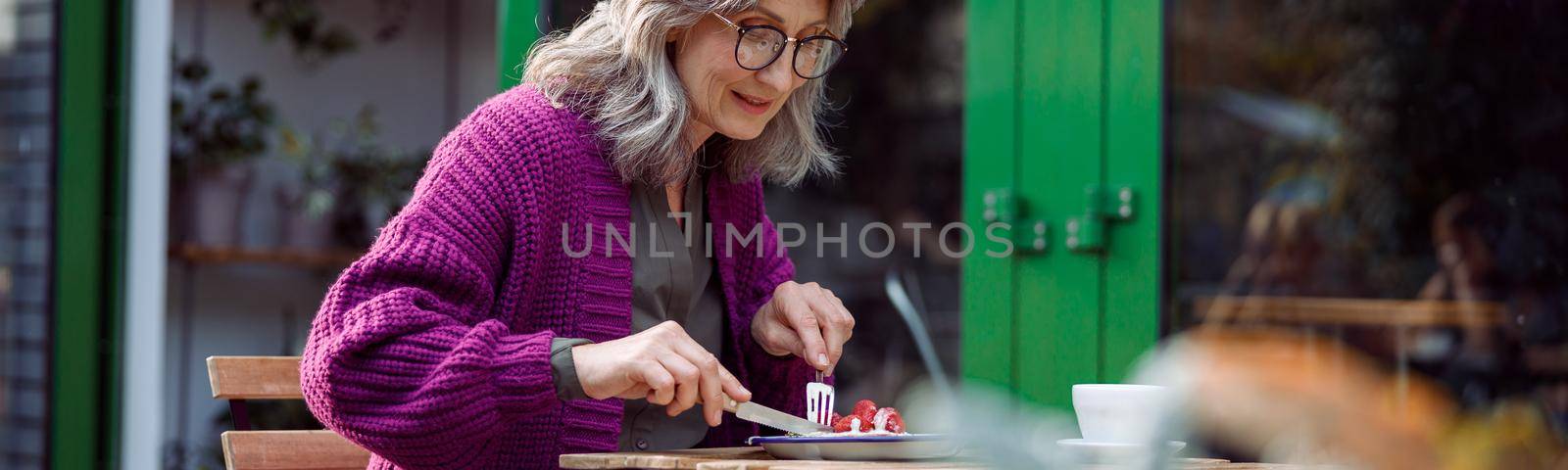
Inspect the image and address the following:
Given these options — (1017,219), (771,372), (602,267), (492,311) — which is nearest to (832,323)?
(771,372)

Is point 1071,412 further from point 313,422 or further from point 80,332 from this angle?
point 313,422

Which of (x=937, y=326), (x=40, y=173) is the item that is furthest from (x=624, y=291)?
(x=40, y=173)

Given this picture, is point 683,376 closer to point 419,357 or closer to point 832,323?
point 419,357

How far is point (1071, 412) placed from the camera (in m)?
2.57

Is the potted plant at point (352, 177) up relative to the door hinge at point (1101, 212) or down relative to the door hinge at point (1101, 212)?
up

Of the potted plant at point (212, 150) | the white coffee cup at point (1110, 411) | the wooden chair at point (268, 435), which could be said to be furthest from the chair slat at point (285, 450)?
the potted plant at point (212, 150)

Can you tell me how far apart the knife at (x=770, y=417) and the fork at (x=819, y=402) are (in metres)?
0.08

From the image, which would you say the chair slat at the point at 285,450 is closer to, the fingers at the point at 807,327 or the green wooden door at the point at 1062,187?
the fingers at the point at 807,327

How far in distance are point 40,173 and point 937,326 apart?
2.27 meters

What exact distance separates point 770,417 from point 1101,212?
1410 millimetres

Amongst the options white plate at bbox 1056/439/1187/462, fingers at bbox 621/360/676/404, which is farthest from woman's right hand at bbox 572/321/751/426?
white plate at bbox 1056/439/1187/462

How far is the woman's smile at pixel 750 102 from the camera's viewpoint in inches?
66.0

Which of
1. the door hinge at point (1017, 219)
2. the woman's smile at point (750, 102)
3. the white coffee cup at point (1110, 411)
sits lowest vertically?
the white coffee cup at point (1110, 411)

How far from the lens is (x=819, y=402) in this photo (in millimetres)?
1588
